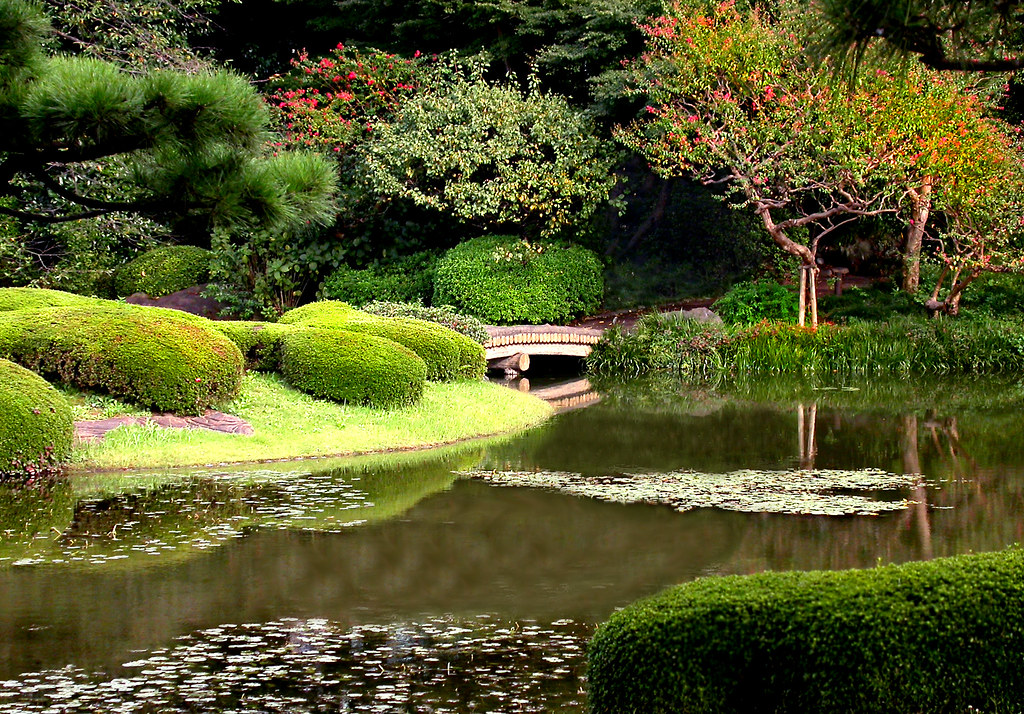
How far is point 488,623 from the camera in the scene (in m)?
6.31

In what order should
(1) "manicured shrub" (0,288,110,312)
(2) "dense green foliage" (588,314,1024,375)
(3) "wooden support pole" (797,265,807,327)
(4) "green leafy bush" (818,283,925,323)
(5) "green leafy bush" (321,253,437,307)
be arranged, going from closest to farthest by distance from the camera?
(1) "manicured shrub" (0,288,110,312) < (2) "dense green foliage" (588,314,1024,375) < (3) "wooden support pole" (797,265,807,327) < (4) "green leafy bush" (818,283,925,323) < (5) "green leafy bush" (321,253,437,307)

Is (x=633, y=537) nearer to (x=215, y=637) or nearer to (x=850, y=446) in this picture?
(x=215, y=637)

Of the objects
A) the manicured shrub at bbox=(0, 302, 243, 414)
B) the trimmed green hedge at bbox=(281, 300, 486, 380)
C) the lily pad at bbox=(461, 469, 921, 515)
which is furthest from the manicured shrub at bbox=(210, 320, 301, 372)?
the lily pad at bbox=(461, 469, 921, 515)

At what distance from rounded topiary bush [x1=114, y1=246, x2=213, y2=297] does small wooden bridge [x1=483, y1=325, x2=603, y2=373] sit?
7.17 meters

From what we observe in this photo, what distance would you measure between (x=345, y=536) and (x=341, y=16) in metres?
20.4

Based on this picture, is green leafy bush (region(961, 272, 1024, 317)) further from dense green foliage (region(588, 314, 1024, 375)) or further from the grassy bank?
the grassy bank

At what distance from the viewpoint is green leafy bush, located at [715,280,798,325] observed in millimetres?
21281

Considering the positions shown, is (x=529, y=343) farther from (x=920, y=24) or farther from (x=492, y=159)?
(x=920, y=24)

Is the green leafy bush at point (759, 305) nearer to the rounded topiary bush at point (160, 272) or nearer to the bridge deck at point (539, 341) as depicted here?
the bridge deck at point (539, 341)

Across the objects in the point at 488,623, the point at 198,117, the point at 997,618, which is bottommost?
the point at 488,623

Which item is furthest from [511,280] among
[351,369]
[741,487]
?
[741,487]

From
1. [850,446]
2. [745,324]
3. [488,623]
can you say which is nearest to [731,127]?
[745,324]

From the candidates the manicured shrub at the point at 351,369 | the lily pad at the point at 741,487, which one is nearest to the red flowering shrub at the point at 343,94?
the manicured shrub at the point at 351,369

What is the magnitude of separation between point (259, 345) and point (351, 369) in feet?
5.12
